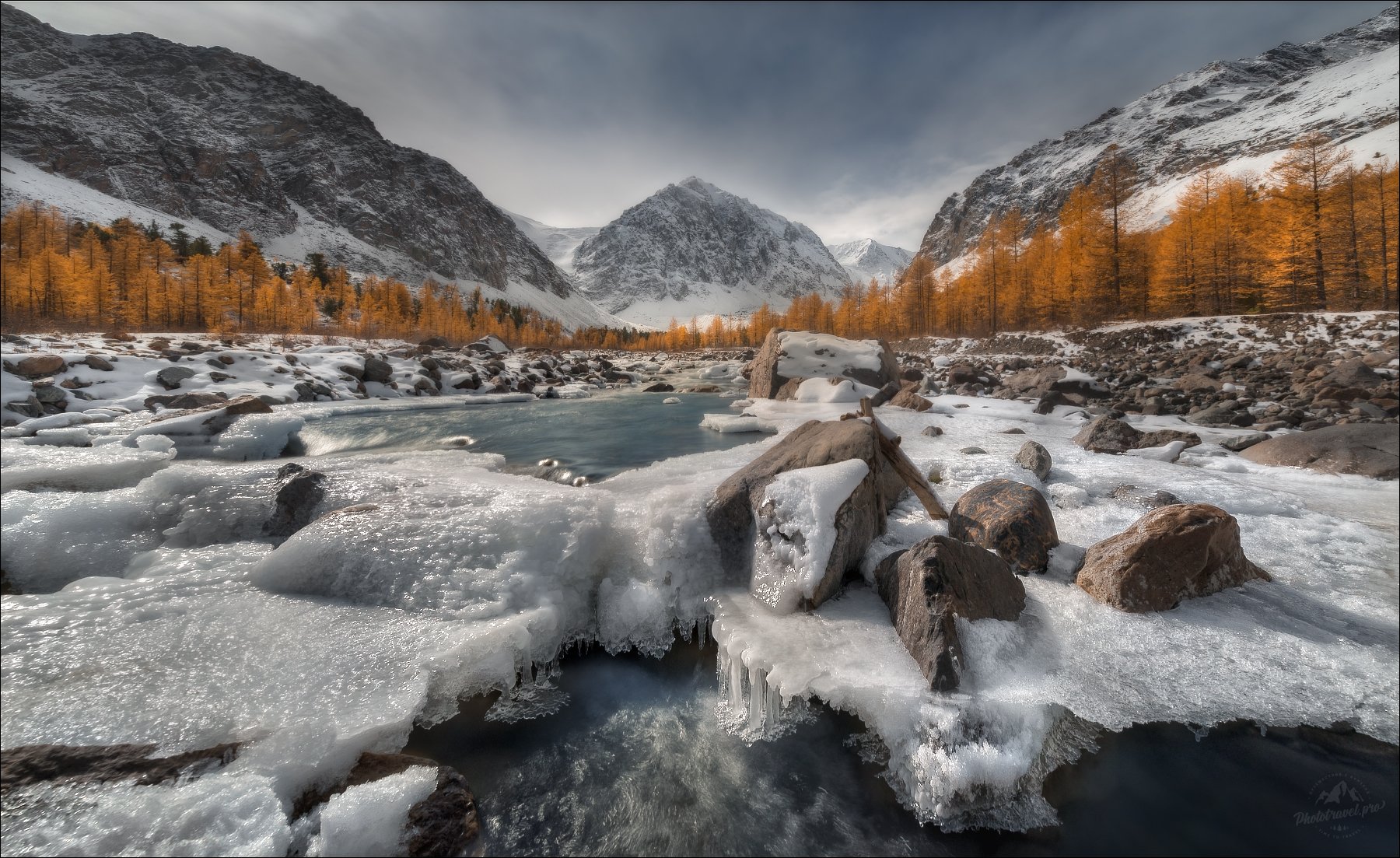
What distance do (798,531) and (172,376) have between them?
1894 cm

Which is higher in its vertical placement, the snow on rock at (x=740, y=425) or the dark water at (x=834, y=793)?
the snow on rock at (x=740, y=425)

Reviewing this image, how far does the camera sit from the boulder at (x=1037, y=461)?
6.36 metres

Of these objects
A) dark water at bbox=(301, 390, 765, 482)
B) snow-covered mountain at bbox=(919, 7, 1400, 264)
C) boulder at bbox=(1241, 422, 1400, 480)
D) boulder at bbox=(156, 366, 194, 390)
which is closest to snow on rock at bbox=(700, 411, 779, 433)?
dark water at bbox=(301, 390, 765, 482)

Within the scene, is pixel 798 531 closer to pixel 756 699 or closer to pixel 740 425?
pixel 756 699

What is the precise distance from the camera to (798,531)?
14.0 feet

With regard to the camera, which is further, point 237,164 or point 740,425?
point 237,164

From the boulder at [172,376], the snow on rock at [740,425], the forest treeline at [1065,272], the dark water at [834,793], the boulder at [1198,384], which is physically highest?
the forest treeline at [1065,272]

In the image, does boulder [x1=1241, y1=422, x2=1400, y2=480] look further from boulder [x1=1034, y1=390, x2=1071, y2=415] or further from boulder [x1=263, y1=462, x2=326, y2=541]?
boulder [x1=263, y1=462, x2=326, y2=541]

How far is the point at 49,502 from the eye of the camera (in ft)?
16.1

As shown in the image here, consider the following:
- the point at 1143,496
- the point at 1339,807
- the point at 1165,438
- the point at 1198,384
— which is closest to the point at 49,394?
the point at 1339,807

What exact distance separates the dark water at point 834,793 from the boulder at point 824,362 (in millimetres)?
14923

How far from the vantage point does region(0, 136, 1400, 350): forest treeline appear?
57.2 feet

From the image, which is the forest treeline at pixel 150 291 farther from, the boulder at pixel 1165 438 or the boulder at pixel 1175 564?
the boulder at pixel 1165 438

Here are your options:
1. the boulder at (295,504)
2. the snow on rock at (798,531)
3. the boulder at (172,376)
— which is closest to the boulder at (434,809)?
the snow on rock at (798,531)
